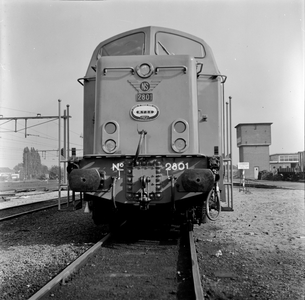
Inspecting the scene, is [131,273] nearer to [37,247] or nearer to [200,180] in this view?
[200,180]

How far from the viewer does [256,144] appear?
5147cm

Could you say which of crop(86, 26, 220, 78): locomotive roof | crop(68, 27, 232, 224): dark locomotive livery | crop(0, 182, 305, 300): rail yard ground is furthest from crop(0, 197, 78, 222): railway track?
crop(86, 26, 220, 78): locomotive roof

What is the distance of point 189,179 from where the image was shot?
502 cm

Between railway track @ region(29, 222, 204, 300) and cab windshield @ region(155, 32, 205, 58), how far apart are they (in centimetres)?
354

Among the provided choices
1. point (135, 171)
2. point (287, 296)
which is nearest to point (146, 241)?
point (135, 171)

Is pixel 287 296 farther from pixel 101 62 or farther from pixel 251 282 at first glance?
pixel 101 62

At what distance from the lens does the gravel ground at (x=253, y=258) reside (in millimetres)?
3734

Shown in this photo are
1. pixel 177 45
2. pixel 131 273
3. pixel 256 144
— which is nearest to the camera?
pixel 131 273

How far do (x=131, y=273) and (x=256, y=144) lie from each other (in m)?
49.9

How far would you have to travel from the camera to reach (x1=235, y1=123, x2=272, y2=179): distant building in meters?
51.4

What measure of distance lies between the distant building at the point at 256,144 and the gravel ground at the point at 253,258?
43.7 meters

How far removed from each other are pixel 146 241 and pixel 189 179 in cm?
172

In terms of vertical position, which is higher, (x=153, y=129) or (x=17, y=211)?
(x=153, y=129)

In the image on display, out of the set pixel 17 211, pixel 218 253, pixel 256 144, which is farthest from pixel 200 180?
pixel 256 144
